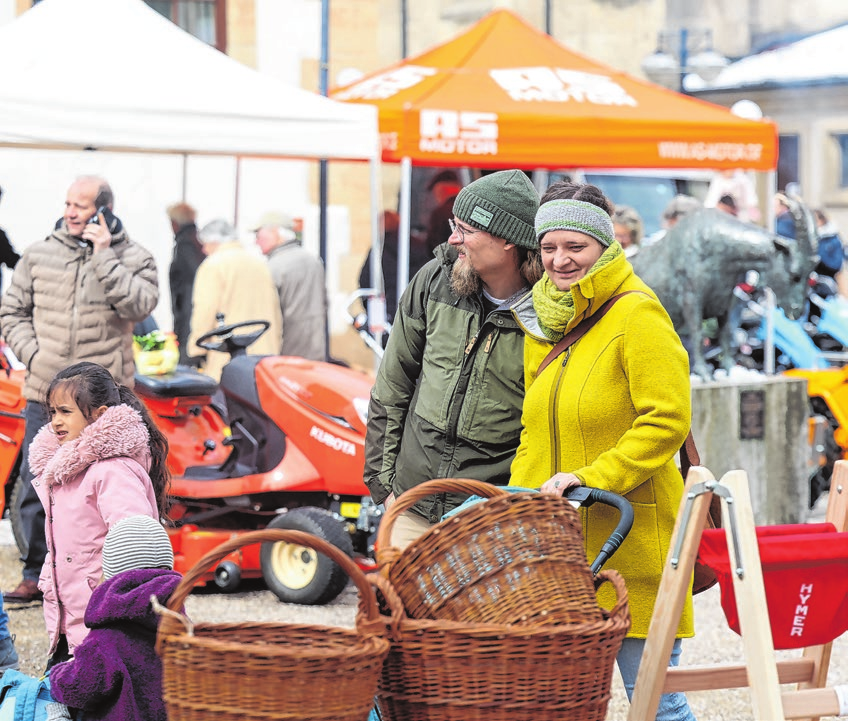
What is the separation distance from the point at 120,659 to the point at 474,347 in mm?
1249

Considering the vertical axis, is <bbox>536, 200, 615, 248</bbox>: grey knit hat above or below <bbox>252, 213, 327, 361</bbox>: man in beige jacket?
above

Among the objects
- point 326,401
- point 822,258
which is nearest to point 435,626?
point 326,401

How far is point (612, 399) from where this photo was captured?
11.7 feet

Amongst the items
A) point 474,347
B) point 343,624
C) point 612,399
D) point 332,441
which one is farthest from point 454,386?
point 332,441

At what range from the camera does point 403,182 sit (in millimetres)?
10117

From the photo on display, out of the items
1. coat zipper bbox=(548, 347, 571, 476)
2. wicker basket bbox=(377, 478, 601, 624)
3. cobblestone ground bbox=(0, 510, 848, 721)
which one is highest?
coat zipper bbox=(548, 347, 571, 476)

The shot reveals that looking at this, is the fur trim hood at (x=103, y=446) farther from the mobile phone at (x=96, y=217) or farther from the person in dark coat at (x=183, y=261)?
the person in dark coat at (x=183, y=261)

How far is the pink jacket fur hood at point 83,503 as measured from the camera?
4.04 m

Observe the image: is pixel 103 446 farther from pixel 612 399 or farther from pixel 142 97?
pixel 142 97

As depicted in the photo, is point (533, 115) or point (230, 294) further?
point (533, 115)

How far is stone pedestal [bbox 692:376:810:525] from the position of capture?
27.1 feet

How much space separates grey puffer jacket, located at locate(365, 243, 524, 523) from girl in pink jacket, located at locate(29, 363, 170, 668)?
2.41 feet

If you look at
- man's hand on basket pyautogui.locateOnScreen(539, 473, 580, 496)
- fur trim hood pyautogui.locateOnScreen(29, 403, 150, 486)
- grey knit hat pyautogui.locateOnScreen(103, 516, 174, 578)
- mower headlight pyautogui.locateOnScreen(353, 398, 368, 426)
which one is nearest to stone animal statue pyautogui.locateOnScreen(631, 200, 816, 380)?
mower headlight pyautogui.locateOnScreen(353, 398, 368, 426)

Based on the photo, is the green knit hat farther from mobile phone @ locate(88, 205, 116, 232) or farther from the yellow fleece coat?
mobile phone @ locate(88, 205, 116, 232)
